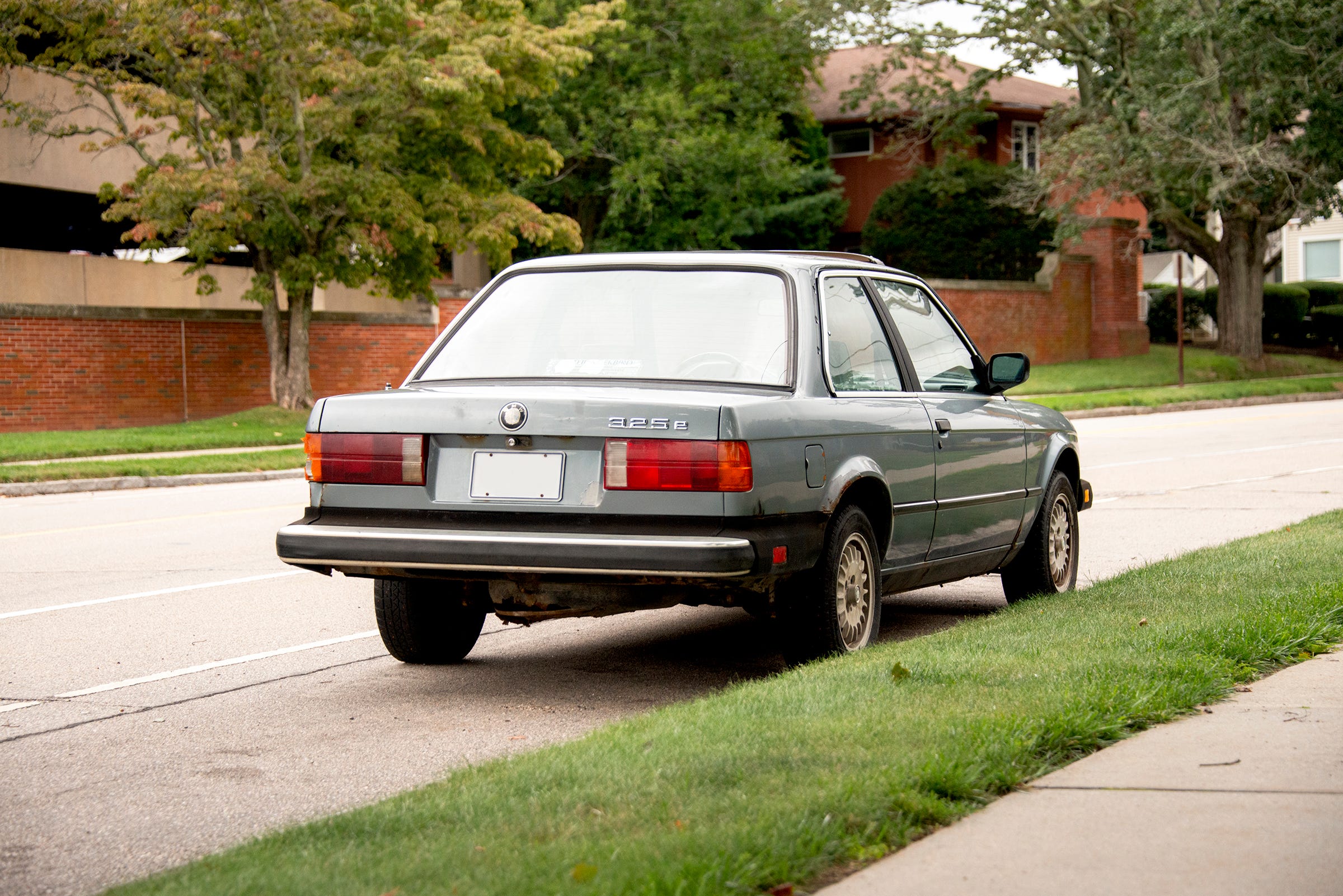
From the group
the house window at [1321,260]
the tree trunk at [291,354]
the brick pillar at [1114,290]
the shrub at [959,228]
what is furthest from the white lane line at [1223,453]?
the house window at [1321,260]

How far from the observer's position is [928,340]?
803 cm

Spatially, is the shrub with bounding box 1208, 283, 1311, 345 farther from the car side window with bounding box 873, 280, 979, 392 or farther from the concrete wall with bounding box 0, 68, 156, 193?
the car side window with bounding box 873, 280, 979, 392

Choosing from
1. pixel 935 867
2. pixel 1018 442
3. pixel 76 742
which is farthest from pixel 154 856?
pixel 1018 442

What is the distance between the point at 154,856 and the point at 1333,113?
116 ft

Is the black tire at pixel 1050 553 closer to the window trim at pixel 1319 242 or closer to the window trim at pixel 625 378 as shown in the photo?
the window trim at pixel 625 378

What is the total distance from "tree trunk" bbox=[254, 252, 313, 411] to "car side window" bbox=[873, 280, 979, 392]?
20.6 metres

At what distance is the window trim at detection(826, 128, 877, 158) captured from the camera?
54.0 m

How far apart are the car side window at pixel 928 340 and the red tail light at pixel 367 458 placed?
2462mm

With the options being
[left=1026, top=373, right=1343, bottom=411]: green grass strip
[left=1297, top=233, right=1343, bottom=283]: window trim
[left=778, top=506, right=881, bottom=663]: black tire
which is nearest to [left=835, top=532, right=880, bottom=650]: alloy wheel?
[left=778, top=506, right=881, bottom=663]: black tire

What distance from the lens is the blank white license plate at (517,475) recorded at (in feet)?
20.4

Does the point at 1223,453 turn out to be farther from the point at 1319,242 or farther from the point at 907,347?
the point at 1319,242

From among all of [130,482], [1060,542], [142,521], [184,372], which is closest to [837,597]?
[1060,542]

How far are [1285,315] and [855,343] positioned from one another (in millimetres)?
48656

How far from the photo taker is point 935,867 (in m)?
3.95
